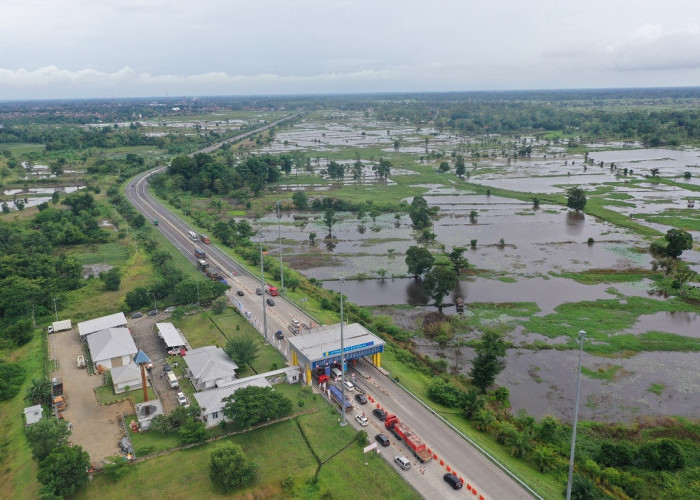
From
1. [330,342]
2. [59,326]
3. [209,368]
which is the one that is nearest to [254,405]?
[209,368]

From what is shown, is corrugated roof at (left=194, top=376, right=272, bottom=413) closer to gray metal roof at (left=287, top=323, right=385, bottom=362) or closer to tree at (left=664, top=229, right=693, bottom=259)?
gray metal roof at (left=287, top=323, right=385, bottom=362)

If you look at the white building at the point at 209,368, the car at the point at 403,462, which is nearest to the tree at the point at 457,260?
the white building at the point at 209,368

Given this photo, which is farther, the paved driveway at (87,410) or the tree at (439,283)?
the tree at (439,283)

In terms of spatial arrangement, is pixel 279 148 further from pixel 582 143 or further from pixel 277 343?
pixel 277 343

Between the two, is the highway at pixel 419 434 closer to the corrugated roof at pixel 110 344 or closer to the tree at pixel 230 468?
the tree at pixel 230 468

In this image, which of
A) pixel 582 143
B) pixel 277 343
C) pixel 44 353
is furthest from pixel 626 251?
pixel 582 143

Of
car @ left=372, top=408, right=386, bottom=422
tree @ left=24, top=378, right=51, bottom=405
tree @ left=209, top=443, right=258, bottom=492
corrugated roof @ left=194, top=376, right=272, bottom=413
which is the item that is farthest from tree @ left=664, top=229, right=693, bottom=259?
tree @ left=24, top=378, right=51, bottom=405

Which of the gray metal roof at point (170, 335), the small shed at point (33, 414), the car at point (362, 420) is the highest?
the gray metal roof at point (170, 335)
